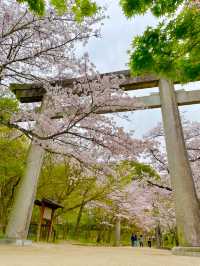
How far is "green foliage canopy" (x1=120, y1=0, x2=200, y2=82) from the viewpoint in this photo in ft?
10.8

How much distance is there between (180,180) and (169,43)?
3773 mm

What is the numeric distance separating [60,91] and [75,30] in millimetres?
1478

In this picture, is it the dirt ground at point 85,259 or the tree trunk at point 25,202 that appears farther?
the tree trunk at point 25,202

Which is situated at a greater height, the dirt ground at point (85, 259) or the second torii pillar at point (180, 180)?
the second torii pillar at point (180, 180)

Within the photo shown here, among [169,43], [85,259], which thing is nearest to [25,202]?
[85,259]

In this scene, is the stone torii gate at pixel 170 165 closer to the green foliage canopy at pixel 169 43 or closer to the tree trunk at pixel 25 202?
the tree trunk at pixel 25 202

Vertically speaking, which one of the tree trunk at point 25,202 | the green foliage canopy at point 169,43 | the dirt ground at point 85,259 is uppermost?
the green foliage canopy at point 169,43

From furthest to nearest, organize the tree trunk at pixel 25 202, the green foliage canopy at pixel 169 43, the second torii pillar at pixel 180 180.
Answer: the tree trunk at pixel 25 202 → the second torii pillar at pixel 180 180 → the green foliage canopy at pixel 169 43

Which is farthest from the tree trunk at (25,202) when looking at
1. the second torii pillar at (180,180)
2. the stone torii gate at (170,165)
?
the second torii pillar at (180,180)

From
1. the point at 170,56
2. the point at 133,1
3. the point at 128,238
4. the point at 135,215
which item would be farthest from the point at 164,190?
the point at 128,238

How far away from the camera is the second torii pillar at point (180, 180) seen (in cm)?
592

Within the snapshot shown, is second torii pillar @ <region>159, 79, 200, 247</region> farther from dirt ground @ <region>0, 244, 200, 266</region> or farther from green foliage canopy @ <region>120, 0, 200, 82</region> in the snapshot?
green foliage canopy @ <region>120, 0, 200, 82</region>

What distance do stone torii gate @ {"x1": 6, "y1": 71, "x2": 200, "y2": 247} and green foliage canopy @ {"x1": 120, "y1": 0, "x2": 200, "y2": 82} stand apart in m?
2.92

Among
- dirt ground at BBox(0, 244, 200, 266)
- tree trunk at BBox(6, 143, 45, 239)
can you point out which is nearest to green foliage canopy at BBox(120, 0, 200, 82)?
dirt ground at BBox(0, 244, 200, 266)
